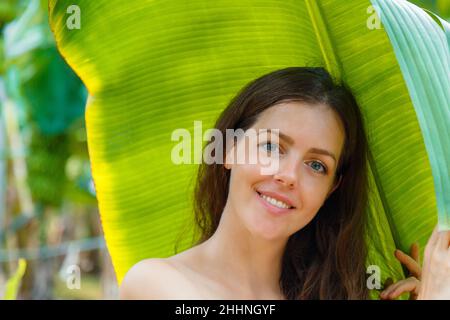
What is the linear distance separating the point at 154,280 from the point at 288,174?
0.24m

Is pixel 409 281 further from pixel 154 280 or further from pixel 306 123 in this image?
pixel 154 280

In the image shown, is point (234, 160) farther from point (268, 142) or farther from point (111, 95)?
point (111, 95)

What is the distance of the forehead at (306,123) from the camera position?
1.12 metres

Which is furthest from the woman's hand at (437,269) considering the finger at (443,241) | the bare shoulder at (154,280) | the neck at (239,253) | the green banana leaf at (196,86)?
the bare shoulder at (154,280)

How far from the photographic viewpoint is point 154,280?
1064mm

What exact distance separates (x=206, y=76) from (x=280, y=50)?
13cm

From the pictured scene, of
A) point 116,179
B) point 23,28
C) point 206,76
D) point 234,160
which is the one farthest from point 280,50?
point 23,28

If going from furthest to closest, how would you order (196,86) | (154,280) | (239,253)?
(196,86), (239,253), (154,280)

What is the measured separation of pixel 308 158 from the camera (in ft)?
3.70

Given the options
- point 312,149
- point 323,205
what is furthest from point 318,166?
point 323,205

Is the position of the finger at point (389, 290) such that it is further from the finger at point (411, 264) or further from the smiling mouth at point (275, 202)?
the smiling mouth at point (275, 202)

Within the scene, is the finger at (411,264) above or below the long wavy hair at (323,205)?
below

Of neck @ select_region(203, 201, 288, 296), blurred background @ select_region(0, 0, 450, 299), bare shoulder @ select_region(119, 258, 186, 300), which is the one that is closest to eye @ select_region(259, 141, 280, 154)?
neck @ select_region(203, 201, 288, 296)

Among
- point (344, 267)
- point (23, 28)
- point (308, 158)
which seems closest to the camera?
point (308, 158)
